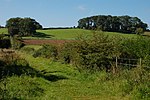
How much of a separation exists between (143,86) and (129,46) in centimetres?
1107

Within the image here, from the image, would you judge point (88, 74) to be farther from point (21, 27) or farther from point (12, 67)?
point (21, 27)

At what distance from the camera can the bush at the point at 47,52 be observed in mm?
38766

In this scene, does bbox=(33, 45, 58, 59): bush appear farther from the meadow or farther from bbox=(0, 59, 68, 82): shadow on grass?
the meadow

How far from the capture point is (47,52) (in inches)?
1644

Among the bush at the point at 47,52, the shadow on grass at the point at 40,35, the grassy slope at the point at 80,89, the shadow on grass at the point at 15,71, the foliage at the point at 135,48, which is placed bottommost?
the shadow on grass at the point at 40,35

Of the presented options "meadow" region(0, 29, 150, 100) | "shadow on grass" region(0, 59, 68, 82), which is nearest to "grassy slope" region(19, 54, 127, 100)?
"meadow" region(0, 29, 150, 100)

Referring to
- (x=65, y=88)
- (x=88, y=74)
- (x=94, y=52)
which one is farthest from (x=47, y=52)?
(x=65, y=88)

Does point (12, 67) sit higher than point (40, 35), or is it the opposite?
point (12, 67)

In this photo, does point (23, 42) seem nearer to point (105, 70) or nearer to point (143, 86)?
point (105, 70)

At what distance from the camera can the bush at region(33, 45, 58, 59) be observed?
3877 centimetres

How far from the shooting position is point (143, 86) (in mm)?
15203

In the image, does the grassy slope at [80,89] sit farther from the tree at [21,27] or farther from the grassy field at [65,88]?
the tree at [21,27]

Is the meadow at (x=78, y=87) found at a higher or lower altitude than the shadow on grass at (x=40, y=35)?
higher

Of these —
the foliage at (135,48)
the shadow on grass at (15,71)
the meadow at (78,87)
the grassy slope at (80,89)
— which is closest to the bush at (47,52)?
the foliage at (135,48)
